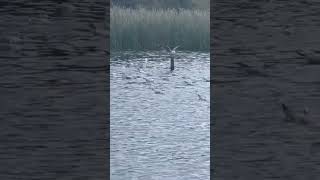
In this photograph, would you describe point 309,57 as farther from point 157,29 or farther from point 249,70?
point 157,29

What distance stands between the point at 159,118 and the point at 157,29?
344cm

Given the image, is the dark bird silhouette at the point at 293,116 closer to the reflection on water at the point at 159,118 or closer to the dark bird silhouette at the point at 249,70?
the dark bird silhouette at the point at 249,70

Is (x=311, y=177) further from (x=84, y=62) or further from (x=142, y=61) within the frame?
(x=142, y=61)

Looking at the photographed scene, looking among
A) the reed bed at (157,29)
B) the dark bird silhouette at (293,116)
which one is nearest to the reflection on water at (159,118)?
the reed bed at (157,29)

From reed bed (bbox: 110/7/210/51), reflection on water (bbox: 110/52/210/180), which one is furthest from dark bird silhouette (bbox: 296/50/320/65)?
reed bed (bbox: 110/7/210/51)

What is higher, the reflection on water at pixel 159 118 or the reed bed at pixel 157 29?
the reed bed at pixel 157 29

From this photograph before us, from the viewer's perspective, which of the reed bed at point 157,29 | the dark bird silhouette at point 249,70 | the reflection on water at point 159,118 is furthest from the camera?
the reed bed at point 157,29

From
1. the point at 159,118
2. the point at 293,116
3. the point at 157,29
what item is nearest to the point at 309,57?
the point at 293,116

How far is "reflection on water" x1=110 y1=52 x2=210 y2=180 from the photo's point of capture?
24.0ft

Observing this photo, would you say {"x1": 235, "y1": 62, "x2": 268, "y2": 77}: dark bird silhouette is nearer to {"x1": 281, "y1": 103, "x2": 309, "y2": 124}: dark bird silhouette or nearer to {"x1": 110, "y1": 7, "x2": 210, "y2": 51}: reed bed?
{"x1": 281, "y1": 103, "x2": 309, "y2": 124}: dark bird silhouette

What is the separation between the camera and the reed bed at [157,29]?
11.7 metres

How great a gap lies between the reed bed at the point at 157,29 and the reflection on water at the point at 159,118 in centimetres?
35

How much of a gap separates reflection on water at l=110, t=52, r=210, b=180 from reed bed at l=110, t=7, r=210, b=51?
1.13 feet

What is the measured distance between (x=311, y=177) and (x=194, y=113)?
9.14 m
